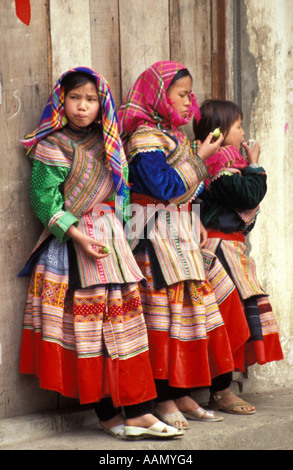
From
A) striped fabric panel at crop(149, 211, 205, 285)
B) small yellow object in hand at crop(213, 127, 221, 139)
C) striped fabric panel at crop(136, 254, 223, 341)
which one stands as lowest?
striped fabric panel at crop(136, 254, 223, 341)

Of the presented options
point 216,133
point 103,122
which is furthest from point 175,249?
point 103,122

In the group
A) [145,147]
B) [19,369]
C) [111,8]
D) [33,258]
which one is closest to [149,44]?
[111,8]

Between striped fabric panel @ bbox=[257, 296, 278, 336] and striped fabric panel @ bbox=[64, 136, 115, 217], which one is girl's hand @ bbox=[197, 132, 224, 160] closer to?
striped fabric panel @ bbox=[64, 136, 115, 217]

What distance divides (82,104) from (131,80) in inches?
24.2

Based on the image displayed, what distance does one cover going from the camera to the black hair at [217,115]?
3928 mm

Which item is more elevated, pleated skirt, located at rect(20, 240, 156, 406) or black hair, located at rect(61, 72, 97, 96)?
black hair, located at rect(61, 72, 97, 96)

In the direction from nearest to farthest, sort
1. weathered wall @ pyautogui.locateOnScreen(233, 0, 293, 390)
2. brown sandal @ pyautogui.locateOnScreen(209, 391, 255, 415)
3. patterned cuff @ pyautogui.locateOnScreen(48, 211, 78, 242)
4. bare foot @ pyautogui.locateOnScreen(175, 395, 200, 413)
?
patterned cuff @ pyautogui.locateOnScreen(48, 211, 78, 242) < bare foot @ pyautogui.locateOnScreen(175, 395, 200, 413) < brown sandal @ pyautogui.locateOnScreen(209, 391, 255, 415) < weathered wall @ pyautogui.locateOnScreen(233, 0, 293, 390)

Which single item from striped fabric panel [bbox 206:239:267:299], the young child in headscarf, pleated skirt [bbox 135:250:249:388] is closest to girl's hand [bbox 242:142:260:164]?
the young child in headscarf

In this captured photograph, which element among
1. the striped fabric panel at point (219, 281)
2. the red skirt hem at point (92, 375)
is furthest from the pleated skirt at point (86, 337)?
the striped fabric panel at point (219, 281)

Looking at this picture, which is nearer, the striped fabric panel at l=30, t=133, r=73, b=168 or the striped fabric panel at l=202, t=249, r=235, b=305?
the striped fabric panel at l=30, t=133, r=73, b=168

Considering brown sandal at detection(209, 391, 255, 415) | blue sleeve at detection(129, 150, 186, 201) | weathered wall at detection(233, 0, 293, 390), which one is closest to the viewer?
blue sleeve at detection(129, 150, 186, 201)

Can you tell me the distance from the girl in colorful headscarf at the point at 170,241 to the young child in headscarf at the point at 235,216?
187mm

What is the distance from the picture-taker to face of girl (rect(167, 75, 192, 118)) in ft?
12.0

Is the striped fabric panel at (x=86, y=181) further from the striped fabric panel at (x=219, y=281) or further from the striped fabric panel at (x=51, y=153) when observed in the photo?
the striped fabric panel at (x=219, y=281)
